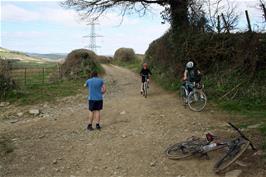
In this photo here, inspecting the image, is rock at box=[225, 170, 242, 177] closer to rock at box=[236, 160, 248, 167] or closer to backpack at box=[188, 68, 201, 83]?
rock at box=[236, 160, 248, 167]

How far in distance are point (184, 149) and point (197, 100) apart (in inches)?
233

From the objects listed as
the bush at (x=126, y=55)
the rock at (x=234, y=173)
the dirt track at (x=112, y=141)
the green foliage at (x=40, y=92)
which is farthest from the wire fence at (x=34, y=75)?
the bush at (x=126, y=55)

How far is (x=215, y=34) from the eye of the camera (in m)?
19.3

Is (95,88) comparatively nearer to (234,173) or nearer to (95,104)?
(95,104)

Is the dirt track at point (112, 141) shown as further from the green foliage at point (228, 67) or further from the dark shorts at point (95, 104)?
the green foliage at point (228, 67)

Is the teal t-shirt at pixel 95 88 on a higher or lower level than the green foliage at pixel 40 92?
higher

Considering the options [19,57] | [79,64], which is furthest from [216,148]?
[19,57]

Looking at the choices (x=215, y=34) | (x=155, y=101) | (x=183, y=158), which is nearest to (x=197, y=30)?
(x=215, y=34)

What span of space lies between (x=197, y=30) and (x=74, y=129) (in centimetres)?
1038

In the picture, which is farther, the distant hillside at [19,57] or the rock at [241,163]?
the distant hillside at [19,57]

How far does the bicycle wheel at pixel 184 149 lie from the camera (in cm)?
895

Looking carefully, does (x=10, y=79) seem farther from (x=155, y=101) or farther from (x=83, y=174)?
(x=83, y=174)

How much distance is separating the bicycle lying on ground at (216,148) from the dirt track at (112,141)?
189 mm

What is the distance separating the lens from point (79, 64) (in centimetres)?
2830
